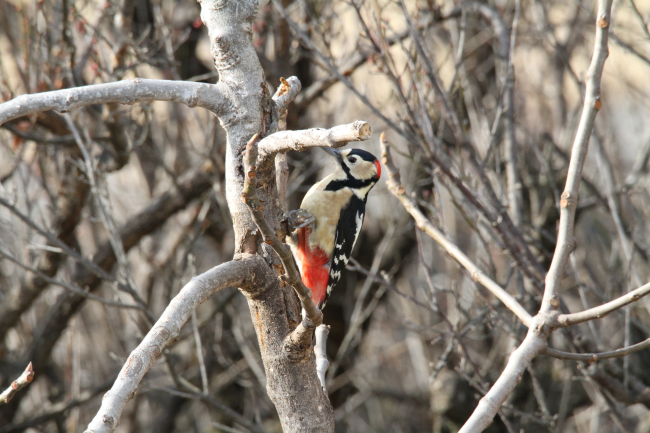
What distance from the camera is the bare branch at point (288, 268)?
1.33 metres

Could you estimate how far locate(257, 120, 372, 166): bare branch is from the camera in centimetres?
138

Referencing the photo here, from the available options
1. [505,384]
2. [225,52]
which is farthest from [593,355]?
[225,52]

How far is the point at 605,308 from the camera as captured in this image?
148cm

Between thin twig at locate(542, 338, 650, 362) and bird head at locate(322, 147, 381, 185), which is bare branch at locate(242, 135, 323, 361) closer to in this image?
thin twig at locate(542, 338, 650, 362)

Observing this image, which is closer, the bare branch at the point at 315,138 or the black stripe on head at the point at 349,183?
the bare branch at the point at 315,138

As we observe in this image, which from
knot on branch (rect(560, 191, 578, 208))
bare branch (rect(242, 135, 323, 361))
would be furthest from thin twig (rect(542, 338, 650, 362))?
bare branch (rect(242, 135, 323, 361))

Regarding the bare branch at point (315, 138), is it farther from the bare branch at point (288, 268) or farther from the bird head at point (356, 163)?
→ the bird head at point (356, 163)

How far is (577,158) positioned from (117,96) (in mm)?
1303

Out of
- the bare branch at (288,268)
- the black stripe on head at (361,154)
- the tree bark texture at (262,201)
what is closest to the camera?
the bare branch at (288,268)

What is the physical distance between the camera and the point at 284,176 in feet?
7.79

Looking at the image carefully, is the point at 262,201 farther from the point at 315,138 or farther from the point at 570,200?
the point at 570,200

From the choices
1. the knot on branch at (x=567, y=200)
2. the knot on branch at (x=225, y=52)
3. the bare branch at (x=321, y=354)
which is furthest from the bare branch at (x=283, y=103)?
the knot on branch at (x=567, y=200)

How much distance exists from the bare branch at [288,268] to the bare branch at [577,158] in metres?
0.67

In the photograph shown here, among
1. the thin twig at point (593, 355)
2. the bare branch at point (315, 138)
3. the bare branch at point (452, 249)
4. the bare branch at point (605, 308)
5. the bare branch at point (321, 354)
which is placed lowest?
the bare branch at point (321, 354)
